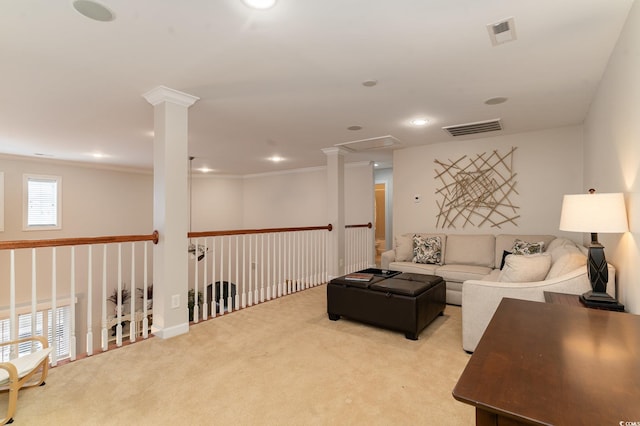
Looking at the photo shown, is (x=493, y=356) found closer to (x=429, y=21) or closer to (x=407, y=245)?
(x=429, y=21)

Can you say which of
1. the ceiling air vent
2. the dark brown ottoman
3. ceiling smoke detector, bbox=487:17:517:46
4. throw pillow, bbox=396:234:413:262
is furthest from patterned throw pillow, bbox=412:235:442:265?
ceiling smoke detector, bbox=487:17:517:46

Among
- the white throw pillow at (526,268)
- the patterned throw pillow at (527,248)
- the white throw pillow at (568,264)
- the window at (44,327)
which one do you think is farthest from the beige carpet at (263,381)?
the window at (44,327)

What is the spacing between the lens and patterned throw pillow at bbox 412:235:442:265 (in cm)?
461

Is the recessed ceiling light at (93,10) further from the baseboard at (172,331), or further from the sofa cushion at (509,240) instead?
the sofa cushion at (509,240)

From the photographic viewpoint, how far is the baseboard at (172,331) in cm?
290

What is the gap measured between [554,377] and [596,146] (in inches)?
134

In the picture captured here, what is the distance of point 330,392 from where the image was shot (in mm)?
2057

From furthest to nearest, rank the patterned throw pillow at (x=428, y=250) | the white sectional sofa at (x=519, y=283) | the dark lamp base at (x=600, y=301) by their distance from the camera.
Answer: the patterned throw pillow at (x=428, y=250) → the white sectional sofa at (x=519, y=283) → the dark lamp base at (x=600, y=301)

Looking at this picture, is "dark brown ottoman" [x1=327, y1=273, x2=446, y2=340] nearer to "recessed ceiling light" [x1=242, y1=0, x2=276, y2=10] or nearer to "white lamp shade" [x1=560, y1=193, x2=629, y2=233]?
"white lamp shade" [x1=560, y1=193, x2=629, y2=233]

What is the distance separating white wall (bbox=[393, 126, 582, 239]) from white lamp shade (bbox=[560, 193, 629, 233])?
272cm

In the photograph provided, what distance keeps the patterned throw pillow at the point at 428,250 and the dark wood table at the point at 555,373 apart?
3261 millimetres

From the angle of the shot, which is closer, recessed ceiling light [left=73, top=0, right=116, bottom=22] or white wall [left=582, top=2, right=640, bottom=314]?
recessed ceiling light [left=73, top=0, right=116, bottom=22]

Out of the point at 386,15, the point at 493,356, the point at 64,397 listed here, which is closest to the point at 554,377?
the point at 493,356

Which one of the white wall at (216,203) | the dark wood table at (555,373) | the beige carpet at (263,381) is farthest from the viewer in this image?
the white wall at (216,203)
